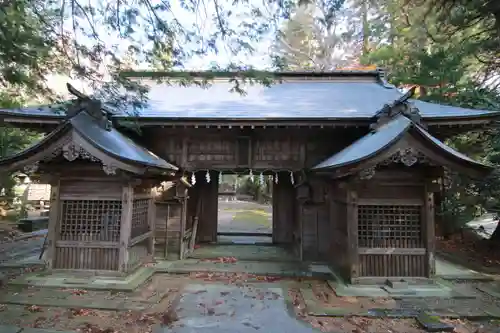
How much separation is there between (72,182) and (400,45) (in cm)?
1279

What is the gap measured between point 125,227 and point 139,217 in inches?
37.2

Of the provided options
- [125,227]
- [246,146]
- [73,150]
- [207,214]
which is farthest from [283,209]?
[73,150]

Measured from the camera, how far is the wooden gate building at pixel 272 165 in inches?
253

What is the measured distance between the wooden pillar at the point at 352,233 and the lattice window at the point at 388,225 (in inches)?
11.1

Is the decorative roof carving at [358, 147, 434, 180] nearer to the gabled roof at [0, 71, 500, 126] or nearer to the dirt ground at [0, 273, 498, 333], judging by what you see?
the gabled roof at [0, 71, 500, 126]

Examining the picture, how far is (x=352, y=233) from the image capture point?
22.5 feet

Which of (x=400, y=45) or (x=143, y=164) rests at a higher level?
(x=400, y=45)

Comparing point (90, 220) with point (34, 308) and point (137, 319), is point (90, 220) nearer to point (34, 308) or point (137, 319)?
point (34, 308)

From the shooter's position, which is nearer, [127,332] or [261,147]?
[127,332]

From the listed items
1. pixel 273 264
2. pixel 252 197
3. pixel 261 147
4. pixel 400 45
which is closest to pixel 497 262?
pixel 273 264

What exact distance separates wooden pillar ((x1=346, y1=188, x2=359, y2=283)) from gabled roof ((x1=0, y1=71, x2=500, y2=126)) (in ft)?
7.64

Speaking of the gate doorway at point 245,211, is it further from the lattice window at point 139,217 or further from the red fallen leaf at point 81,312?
the red fallen leaf at point 81,312

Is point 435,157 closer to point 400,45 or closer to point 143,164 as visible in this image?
point 143,164

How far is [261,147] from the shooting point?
A: 9156 mm
